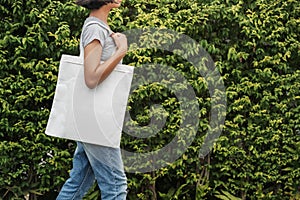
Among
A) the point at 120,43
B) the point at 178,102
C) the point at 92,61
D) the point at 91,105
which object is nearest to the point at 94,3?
the point at 120,43

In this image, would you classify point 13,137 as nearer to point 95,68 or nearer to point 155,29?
point 155,29

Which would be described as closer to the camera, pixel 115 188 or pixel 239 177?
pixel 115 188

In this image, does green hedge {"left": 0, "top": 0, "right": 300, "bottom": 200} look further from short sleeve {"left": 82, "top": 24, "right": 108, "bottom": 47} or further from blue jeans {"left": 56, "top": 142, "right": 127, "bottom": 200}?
short sleeve {"left": 82, "top": 24, "right": 108, "bottom": 47}

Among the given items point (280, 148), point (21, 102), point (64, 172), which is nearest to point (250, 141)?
point (280, 148)

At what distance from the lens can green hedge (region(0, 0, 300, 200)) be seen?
5.69m

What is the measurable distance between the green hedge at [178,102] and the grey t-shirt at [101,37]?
4.59 feet

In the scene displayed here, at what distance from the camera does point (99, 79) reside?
420cm

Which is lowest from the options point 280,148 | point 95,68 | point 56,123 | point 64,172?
point 64,172

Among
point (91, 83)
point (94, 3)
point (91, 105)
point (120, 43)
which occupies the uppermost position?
point (94, 3)

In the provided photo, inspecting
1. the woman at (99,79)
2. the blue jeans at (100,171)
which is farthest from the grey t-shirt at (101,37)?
the blue jeans at (100,171)

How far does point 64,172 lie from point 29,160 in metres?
0.32

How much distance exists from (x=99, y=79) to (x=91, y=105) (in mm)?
192

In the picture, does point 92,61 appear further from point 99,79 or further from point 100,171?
point 100,171

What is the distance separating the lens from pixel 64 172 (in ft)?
19.5
